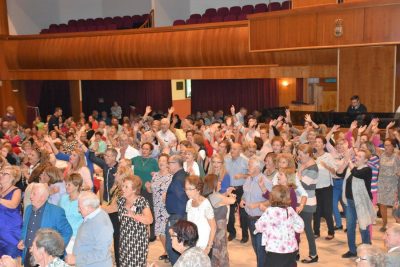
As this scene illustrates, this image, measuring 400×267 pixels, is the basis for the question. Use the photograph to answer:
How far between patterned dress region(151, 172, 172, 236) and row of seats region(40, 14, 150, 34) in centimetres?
1197

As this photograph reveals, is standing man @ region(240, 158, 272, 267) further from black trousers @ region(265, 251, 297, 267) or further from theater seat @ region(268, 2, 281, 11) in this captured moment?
theater seat @ region(268, 2, 281, 11)

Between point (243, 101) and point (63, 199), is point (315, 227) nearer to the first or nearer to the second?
point (63, 199)

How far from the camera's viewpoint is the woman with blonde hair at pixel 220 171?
6.06m

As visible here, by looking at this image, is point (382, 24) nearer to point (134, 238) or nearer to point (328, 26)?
point (328, 26)

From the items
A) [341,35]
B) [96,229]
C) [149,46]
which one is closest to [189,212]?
[96,229]

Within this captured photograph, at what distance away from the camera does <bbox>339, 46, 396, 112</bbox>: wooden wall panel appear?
37.8ft

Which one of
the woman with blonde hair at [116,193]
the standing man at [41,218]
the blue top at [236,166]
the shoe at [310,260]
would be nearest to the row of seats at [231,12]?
the blue top at [236,166]

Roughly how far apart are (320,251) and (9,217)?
3791 millimetres

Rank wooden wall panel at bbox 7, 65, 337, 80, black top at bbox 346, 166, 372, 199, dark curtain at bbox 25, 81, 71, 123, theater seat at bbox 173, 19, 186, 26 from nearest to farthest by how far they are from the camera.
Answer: black top at bbox 346, 166, 372, 199 → wooden wall panel at bbox 7, 65, 337, 80 → theater seat at bbox 173, 19, 186, 26 → dark curtain at bbox 25, 81, 71, 123

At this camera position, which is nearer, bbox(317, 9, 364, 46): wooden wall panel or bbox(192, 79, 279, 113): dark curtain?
bbox(317, 9, 364, 46): wooden wall panel

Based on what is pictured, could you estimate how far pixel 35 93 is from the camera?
19.7m

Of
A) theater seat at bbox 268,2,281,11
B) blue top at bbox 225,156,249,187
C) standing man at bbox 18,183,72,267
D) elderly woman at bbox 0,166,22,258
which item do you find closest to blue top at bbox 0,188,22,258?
elderly woman at bbox 0,166,22,258

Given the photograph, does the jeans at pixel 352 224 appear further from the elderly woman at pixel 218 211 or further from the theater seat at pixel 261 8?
the theater seat at pixel 261 8

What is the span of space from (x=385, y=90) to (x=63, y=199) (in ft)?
29.1
